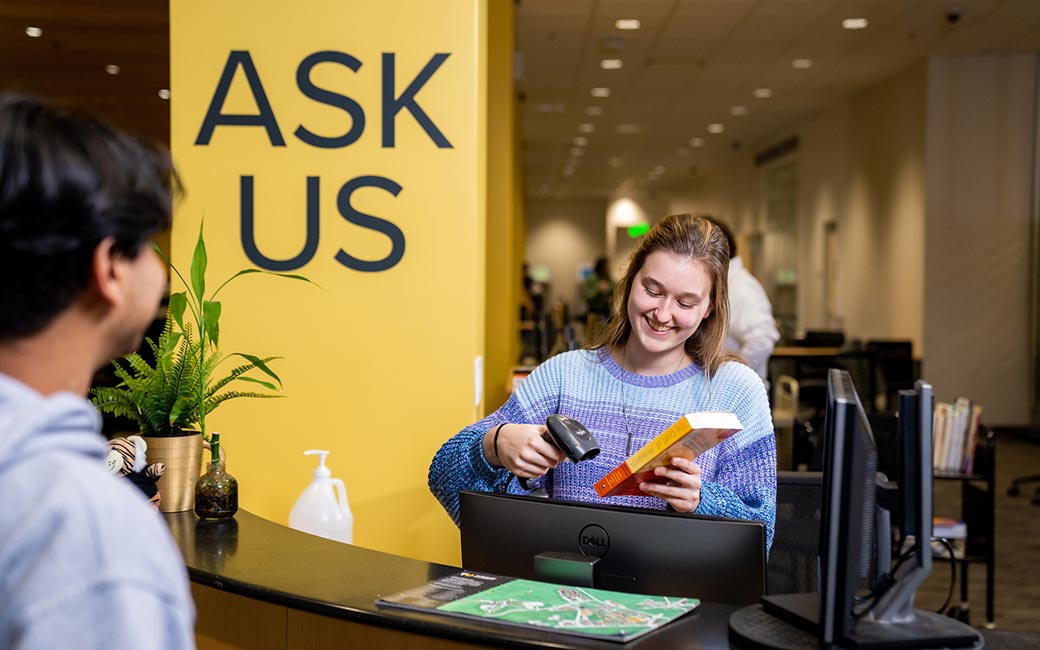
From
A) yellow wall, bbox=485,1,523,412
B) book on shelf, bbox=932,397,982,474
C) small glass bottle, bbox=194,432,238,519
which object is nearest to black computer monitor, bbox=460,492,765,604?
small glass bottle, bbox=194,432,238,519

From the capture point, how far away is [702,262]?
2.46 metres

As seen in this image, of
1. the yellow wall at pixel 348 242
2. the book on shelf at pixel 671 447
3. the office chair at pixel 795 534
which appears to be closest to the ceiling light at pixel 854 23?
the yellow wall at pixel 348 242

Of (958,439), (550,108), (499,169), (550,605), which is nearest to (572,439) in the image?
(550,605)

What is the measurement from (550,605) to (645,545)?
0.65 ft

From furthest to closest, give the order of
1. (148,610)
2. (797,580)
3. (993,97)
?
(993,97) → (797,580) → (148,610)

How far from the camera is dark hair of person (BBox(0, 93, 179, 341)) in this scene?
0.89m

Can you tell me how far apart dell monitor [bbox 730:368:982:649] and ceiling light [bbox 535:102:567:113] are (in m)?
13.2

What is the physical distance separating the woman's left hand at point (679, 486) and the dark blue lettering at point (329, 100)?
1.85 meters

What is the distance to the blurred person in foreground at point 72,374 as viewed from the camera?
827 mm

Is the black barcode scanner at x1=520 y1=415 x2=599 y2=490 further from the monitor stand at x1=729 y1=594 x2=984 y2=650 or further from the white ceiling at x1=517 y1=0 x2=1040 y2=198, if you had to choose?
the white ceiling at x1=517 y1=0 x2=1040 y2=198

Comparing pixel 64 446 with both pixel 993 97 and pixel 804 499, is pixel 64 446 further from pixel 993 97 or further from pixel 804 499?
pixel 993 97

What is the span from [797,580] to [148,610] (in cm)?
221

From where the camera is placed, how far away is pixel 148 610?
848 mm

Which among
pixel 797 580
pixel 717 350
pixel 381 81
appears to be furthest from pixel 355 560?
pixel 381 81
